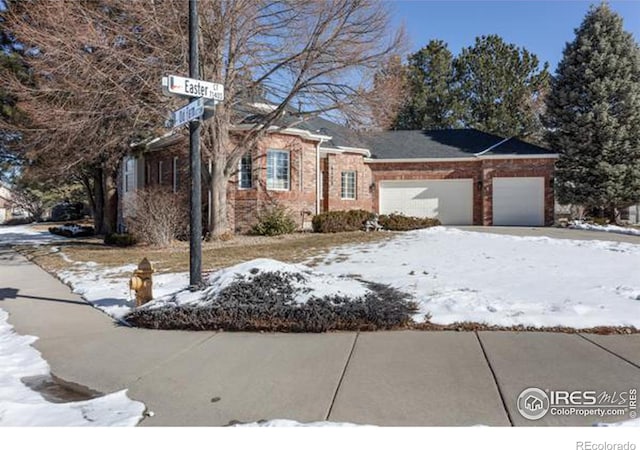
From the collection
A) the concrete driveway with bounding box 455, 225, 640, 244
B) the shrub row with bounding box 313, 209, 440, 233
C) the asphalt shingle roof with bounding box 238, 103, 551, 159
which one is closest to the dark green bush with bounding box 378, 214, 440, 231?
the shrub row with bounding box 313, 209, 440, 233

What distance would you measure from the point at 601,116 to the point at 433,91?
1505cm

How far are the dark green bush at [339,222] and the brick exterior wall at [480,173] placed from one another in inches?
224

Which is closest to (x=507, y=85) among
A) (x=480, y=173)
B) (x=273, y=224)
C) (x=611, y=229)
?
(x=480, y=173)

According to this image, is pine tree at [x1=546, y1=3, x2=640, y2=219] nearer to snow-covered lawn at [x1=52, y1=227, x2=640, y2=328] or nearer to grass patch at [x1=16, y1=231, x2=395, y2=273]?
snow-covered lawn at [x1=52, y1=227, x2=640, y2=328]

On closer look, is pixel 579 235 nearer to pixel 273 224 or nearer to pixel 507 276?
pixel 507 276

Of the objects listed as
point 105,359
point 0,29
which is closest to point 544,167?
point 105,359

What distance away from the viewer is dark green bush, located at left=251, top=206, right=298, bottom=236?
16.5 m

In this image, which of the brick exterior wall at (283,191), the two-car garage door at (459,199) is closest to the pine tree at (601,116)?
the two-car garage door at (459,199)

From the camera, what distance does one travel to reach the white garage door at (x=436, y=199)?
22.3 meters

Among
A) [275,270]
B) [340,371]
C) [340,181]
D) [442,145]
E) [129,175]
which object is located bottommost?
[340,371]

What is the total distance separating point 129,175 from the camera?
73.2 feet

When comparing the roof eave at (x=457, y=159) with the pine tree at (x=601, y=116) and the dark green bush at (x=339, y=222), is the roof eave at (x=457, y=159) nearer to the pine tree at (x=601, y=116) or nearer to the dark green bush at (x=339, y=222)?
the pine tree at (x=601, y=116)

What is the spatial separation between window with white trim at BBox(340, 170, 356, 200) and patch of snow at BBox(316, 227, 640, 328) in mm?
8859

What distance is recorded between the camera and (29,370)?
4289mm
